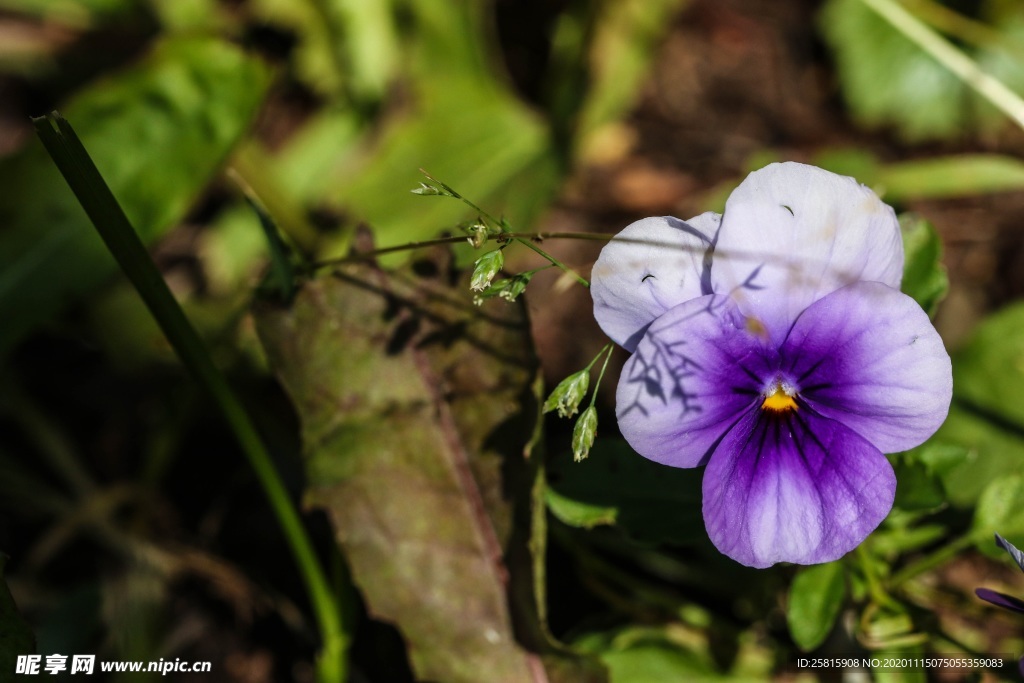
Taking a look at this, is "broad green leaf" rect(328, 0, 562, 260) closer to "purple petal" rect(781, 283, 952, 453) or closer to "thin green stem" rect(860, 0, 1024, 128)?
"thin green stem" rect(860, 0, 1024, 128)

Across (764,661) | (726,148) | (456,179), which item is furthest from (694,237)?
(726,148)

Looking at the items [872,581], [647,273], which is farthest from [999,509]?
[647,273]

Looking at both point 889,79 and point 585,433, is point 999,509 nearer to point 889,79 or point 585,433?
point 585,433

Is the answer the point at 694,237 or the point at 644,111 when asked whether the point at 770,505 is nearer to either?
the point at 694,237

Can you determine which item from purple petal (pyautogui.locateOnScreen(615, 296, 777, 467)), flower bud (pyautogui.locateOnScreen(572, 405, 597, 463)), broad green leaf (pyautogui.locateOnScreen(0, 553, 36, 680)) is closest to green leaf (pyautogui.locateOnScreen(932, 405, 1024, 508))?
purple petal (pyautogui.locateOnScreen(615, 296, 777, 467))

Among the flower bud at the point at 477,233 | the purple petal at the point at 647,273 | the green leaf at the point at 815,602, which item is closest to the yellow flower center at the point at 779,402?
the purple petal at the point at 647,273

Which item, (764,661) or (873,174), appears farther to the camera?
(873,174)
